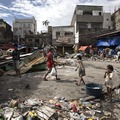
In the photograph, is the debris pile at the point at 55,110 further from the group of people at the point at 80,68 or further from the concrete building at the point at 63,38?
the concrete building at the point at 63,38

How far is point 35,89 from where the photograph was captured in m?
9.45

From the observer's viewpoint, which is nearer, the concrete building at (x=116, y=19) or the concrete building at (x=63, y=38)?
the concrete building at (x=63, y=38)

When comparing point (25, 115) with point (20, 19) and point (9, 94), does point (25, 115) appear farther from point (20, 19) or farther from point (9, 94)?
point (20, 19)

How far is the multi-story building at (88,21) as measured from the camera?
4494 cm

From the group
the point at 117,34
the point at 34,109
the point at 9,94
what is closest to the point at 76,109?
the point at 34,109

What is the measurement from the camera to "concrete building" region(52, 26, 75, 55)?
154 feet

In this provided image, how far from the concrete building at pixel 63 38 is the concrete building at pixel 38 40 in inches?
103

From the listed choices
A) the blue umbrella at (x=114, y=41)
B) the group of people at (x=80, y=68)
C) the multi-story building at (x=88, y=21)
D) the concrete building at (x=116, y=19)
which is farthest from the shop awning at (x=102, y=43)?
the group of people at (x=80, y=68)

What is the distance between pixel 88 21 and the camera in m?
49.2

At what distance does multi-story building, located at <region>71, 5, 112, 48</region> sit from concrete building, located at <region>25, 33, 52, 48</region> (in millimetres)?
6880

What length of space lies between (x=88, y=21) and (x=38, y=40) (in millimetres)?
11998

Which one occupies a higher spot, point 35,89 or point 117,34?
point 117,34

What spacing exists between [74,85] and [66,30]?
39441mm

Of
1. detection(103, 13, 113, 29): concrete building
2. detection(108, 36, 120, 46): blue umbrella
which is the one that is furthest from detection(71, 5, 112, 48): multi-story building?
detection(108, 36, 120, 46): blue umbrella
